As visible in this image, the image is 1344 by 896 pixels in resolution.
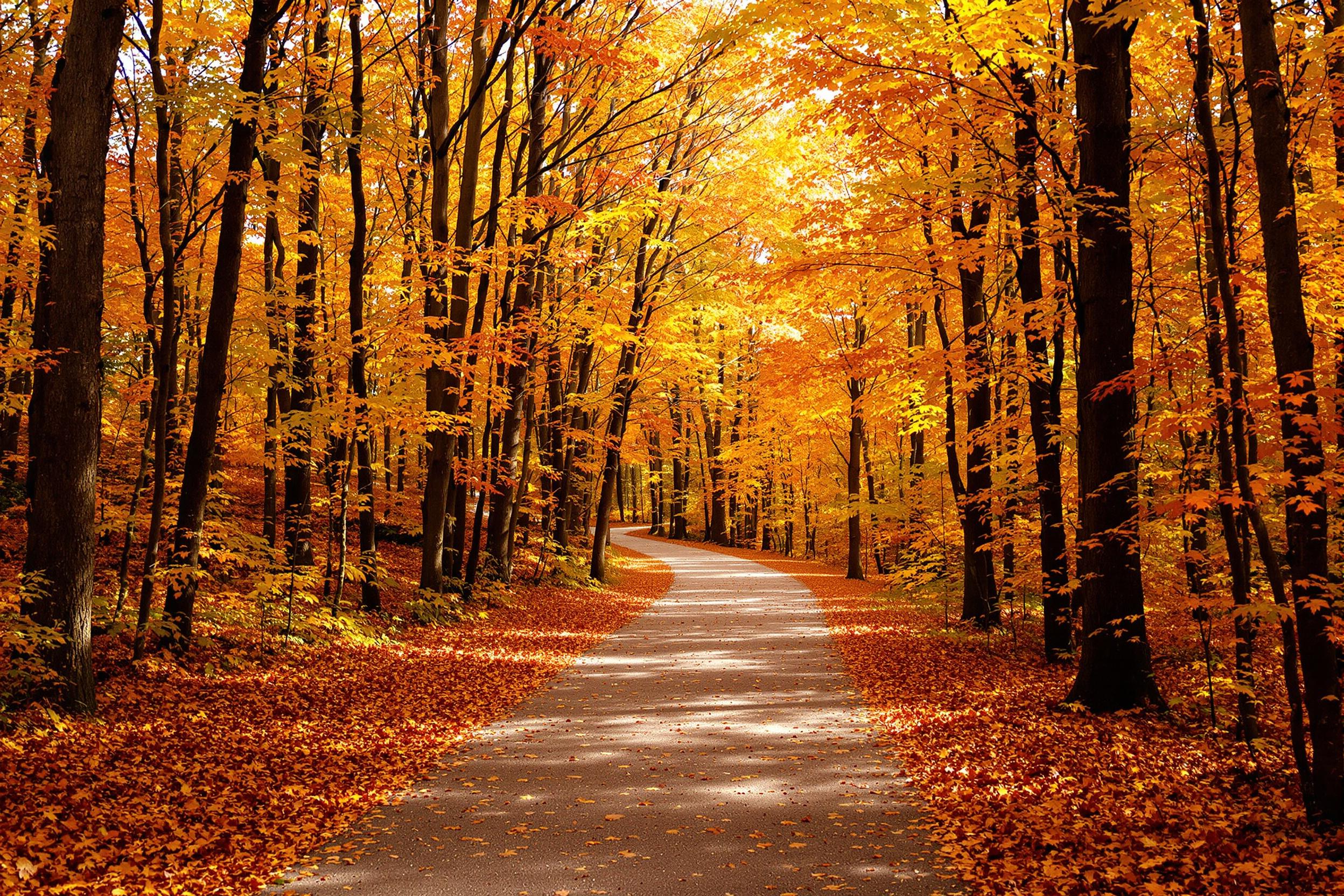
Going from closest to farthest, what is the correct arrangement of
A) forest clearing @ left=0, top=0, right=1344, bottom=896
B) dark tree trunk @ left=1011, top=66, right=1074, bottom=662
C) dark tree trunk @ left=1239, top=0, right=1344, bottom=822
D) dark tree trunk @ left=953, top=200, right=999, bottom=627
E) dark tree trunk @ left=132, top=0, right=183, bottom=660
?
dark tree trunk @ left=1239, top=0, right=1344, bottom=822, forest clearing @ left=0, top=0, right=1344, bottom=896, dark tree trunk @ left=132, top=0, right=183, bottom=660, dark tree trunk @ left=1011, top=66, right=1074, bottom=662, dark tree trunk @ left=953, top=200, right=999, bottom=627

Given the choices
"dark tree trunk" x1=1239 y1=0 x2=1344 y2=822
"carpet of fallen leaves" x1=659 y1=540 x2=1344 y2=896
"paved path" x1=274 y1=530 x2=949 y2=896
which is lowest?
"paved path" x1=274 y1=530 x2=949 y2=896

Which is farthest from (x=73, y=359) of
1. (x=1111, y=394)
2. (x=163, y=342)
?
(x=1111, y=394)

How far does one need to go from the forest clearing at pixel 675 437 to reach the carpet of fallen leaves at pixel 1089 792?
46 millimetres

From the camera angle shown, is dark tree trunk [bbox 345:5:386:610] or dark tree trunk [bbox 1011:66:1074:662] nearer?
dark tree trunk [bbox 1011:66:1074:662]

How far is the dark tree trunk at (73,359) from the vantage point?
682 centimetres

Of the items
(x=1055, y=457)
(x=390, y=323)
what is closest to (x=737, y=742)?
(x=1055, y=457)

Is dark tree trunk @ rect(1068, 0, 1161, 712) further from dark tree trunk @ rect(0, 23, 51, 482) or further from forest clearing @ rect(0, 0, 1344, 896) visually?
dark tree trunk @ rect(0, 23, 51, 482)

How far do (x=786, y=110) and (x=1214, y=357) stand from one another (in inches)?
637

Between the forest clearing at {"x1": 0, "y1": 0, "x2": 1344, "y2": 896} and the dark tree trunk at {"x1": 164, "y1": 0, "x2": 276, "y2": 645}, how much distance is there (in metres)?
0.06

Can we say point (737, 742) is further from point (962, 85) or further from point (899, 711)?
point (962, 85)

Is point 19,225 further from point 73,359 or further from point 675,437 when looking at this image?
point 675,437

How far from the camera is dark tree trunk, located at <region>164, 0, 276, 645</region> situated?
9.37 meters

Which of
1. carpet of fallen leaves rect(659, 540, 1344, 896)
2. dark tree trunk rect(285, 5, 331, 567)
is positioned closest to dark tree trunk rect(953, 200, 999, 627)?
carpet of fallen leaves rect(659, 540, 1344, 896)

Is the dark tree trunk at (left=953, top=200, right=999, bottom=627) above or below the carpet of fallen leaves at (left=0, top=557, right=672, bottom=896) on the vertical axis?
above
